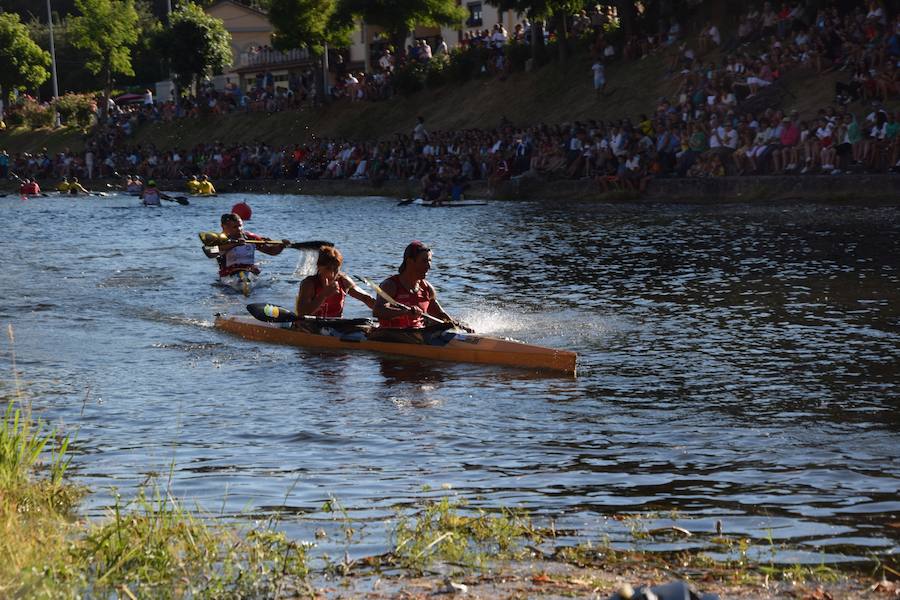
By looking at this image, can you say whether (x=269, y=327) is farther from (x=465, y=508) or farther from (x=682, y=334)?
(x=465, y=508)

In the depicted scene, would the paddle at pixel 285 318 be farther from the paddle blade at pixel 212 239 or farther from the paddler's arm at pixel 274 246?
the paddle blade at pixel 212 239

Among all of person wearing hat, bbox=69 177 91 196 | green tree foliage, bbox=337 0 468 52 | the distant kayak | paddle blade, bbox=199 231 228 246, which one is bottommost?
person wearing hat, bbox=69 177 91 196

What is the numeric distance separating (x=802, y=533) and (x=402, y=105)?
4490 cm

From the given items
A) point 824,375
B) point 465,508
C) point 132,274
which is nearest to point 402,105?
point 132,274

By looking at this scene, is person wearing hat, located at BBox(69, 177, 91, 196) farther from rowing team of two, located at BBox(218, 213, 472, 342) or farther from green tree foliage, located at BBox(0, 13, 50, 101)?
rowing team of two, located at BBox(218, 213, 472, 342)

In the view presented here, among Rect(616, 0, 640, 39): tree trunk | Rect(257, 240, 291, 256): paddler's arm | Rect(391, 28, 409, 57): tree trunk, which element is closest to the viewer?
Rect(257, 240, 291, 256): paddler's arm

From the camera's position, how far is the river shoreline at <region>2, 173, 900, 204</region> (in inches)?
1038

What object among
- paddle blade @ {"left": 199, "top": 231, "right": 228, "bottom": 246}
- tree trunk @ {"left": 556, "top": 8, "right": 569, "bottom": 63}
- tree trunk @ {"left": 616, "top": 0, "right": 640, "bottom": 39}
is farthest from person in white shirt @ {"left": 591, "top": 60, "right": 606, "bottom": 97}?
paddle blade @ {"left": 199, "top": 231, "right": 228, "bottom": 246}

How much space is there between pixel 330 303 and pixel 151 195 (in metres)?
26.9

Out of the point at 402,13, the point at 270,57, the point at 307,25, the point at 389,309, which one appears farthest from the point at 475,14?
the point at 389,309

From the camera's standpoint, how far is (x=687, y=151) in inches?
1210

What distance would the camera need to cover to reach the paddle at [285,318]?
1438cm

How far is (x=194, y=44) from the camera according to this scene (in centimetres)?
6856

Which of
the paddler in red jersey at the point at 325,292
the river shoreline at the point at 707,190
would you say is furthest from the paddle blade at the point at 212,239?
the river shoreline at the point at 707,190
